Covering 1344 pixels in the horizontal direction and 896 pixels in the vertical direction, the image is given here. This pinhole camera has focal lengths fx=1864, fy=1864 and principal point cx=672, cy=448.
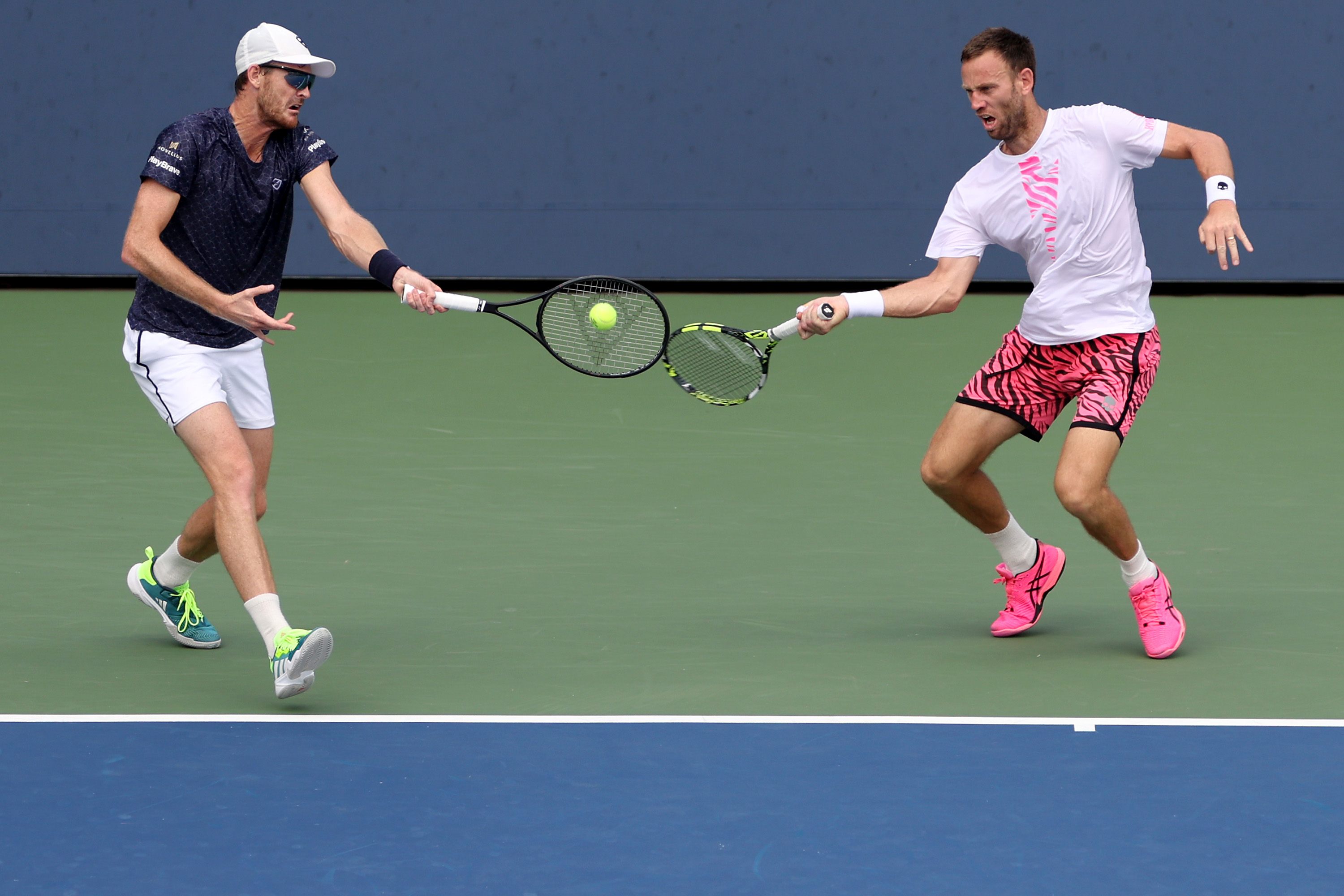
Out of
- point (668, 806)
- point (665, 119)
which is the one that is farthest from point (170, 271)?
point (665, 119)

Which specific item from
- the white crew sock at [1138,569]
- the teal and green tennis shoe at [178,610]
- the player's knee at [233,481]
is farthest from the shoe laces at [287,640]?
the white crew sock at [1138,569]

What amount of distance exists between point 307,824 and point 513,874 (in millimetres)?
487

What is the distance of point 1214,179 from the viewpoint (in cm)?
476

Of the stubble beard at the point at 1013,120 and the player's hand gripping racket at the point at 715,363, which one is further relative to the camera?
the player's hand gripping racket at the point at 715,363

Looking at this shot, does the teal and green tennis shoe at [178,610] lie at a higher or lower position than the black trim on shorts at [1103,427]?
lower

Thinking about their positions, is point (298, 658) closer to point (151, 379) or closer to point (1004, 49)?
point (151, 379)

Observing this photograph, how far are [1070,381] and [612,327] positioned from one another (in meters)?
1.26

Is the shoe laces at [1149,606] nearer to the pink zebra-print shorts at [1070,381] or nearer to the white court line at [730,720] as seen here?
the pink zebra-print shorts at [1070,381]

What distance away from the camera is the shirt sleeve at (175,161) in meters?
4.50

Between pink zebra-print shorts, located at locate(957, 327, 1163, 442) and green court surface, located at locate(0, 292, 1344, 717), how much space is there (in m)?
0.61

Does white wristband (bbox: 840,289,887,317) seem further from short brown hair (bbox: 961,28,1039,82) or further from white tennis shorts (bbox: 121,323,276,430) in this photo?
white tennis shorts (bbox: 121,323,276,430)

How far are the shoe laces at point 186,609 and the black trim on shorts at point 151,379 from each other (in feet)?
1.81

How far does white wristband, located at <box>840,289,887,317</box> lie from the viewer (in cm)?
475

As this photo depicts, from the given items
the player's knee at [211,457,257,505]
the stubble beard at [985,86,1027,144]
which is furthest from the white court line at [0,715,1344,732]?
the stubble beard at [985,86,1027,144]
